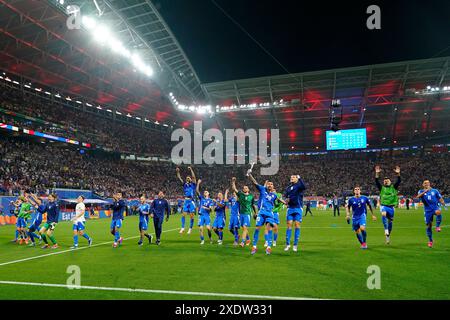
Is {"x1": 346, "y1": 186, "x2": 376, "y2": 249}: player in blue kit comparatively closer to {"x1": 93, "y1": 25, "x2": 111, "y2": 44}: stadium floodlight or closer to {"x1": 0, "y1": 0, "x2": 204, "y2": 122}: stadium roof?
{"x1": 0, "y1": 0, "x2": 204, "y2": 122}: stadium roof

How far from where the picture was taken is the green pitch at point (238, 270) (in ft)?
21.1

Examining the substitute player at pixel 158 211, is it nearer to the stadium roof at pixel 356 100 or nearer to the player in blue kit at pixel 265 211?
the player in blue kit at pixel 265 211

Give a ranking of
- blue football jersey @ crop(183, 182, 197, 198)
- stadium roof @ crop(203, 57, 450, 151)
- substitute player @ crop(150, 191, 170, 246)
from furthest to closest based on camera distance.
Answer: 1. stadium roof @ crop(203, 57, 450, 151)
2. blue football jersey @ crop(183, 182, 197, 198)
3. substitute player @ crop(150, 191, 170, 246)

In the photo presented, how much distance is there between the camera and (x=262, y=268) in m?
8.58

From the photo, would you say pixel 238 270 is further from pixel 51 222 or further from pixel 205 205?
pixel 51 222

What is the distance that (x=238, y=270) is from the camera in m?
8.41

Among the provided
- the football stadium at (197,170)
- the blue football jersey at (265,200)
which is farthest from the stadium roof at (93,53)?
the blue football jersey at (265,200)

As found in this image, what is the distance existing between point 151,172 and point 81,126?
1546 centimetres

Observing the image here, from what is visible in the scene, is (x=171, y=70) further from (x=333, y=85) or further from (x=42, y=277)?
(x=42, y=277)

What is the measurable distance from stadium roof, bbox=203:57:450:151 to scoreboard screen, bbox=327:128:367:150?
8.62ft

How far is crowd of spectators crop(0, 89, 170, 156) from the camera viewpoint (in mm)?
41938

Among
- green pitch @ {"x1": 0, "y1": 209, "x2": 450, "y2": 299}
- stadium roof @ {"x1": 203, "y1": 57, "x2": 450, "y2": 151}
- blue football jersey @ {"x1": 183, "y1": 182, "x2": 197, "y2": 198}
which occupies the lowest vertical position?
green pitch @ {"x1": 0, "y1": 209, "x2": 450, "y2": 299}

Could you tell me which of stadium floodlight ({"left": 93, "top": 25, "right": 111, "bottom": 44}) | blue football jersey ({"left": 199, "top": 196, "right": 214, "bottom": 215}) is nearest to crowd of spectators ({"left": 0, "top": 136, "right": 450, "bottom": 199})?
stadium floodlight ({"left": 93, "top": 25, "right": 111, "bottom": 44})

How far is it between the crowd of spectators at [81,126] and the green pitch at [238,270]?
34736 mm
